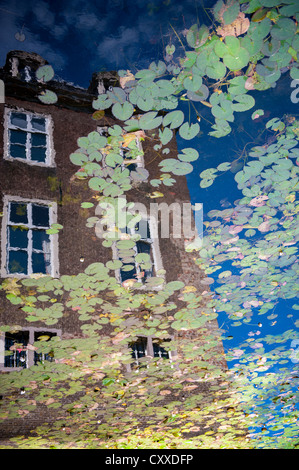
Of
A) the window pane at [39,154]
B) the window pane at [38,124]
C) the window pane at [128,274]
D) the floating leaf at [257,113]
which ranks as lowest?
the window pane at [128,274]

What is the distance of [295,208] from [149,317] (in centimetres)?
280

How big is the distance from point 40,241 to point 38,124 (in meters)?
1.88

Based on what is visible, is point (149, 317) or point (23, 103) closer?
point (23, 103)

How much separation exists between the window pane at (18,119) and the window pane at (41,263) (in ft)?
6.46

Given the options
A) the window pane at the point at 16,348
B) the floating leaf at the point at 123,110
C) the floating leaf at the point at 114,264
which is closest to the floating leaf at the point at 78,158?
the floating leaf at the point at 123,110

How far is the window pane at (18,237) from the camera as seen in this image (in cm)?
473

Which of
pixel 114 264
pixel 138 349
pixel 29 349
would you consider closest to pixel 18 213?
pixel 114 264

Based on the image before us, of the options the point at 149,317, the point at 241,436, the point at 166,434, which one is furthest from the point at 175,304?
the point at 241,436

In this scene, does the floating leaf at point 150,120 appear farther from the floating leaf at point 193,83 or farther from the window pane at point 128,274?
the window pane at point 128,274

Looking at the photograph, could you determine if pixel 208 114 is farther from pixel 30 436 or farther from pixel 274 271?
pixel 30 436

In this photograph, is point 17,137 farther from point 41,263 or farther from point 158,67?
point 158,67

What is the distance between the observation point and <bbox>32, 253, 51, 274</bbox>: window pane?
187 inches

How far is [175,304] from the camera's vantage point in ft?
17.4

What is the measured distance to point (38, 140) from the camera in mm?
5254
